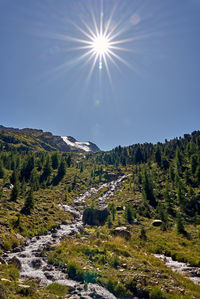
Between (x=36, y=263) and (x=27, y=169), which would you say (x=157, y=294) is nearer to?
(x=36, y=263)

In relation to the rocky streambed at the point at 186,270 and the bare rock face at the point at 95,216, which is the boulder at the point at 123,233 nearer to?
the rocky streambed at the point at 186,270

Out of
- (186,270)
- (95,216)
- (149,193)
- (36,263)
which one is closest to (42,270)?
(36,263)

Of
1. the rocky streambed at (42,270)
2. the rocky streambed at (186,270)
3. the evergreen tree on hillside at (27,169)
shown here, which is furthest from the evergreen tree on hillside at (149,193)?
the evergreen tree on hillside at (27,169)

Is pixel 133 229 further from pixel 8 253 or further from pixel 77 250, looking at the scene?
pixel 8 253

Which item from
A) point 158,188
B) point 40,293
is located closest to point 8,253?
point 40,293

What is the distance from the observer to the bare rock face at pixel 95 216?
38.5m

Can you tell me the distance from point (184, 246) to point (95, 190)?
67170 mm

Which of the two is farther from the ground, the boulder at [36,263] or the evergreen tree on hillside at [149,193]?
the evergreen tree on hillside at [149,193]

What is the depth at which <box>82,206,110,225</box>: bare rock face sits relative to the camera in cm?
3846

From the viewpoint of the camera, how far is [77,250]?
1738 cm

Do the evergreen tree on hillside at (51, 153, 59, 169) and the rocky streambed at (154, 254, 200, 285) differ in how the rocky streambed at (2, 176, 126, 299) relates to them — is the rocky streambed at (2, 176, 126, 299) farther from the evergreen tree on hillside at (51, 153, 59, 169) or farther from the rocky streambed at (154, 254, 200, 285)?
the evergreen tree on hillside at (51, 153, 59, 169)

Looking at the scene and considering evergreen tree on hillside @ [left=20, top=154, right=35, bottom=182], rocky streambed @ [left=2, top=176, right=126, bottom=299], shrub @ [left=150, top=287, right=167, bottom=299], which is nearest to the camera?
shrub @ [left=150, top=287, right=167, bottom=299]

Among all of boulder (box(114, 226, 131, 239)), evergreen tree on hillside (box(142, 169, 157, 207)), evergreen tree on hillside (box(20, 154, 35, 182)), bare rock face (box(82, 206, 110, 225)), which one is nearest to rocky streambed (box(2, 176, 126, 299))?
boulder (box(114, 226, 131, 239))

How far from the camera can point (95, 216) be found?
39531 mm
